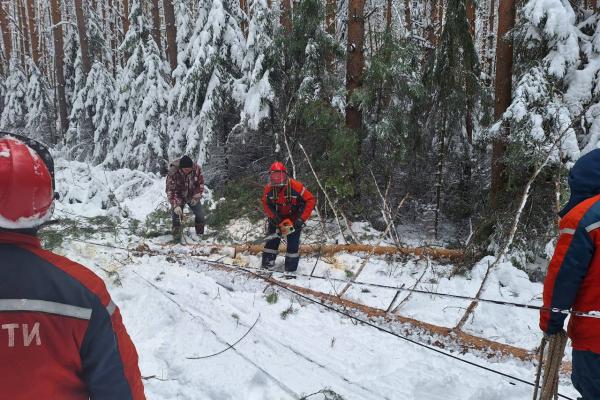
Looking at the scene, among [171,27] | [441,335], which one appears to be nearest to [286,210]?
[441,335]

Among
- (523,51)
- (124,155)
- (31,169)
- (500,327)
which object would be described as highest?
(523,51)

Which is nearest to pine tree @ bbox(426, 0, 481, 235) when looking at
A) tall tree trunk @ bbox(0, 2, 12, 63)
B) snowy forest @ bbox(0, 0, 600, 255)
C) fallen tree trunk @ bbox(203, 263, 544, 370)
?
snowy forest @ bbox(0, 0, 600, 255)

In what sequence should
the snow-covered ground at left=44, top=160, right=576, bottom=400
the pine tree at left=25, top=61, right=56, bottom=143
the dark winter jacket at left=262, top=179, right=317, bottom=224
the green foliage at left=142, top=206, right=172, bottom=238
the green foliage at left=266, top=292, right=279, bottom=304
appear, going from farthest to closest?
1. the pine tree at left=25, top=61, right=56, bottom=143
2. the green foliage at left=142, top=206, right=172, bottom=238
3. the dark winter jacket at left=262, top=179, right=317, bottom=224
4. the green foliage at left=266, top=292, right=279, bottom=304
5. the snow-covered ground at left=44, top=160, right=576, bottom=400

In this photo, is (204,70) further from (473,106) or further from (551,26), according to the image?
(551,26)

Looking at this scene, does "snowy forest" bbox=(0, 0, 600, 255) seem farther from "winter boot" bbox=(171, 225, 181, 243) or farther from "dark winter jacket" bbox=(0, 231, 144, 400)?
"dark winter jacket" bbox=(0, 231, 144, 400)

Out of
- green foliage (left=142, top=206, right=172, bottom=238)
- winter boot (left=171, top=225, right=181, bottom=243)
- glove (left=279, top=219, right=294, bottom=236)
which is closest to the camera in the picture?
glove (left=279, top=219, right=294, bottom=236)

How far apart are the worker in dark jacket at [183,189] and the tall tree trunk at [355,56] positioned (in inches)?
147

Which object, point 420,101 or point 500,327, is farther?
point 420,101

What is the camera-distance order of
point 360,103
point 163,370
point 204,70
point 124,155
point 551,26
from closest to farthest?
point 163,370, point 551,26, point 360,103, point 204,70, point 124,155

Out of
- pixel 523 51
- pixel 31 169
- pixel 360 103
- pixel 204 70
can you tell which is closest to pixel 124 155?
pixel 204 70

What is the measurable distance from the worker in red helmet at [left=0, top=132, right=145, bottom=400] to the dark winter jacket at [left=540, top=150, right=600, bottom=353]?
2439 mm

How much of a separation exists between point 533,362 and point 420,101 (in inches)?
282

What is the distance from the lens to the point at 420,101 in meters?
10.1

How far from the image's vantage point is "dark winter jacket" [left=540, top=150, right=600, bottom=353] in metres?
2.50
